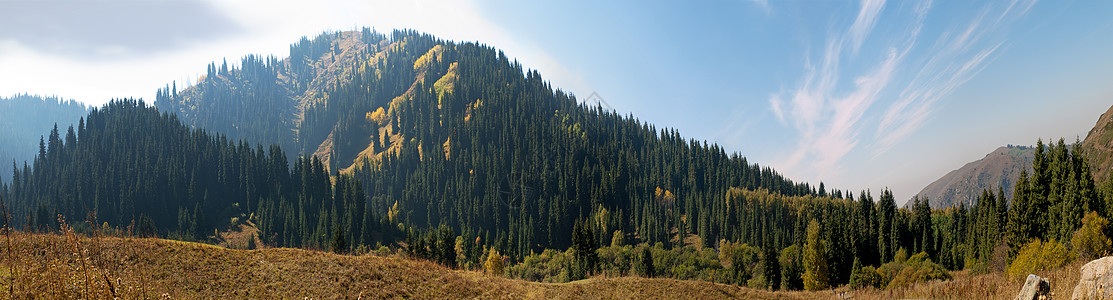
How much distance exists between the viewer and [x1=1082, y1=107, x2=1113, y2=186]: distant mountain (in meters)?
118

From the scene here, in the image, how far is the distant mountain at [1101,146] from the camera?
118238 millimetres

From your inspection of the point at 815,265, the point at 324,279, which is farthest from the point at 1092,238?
the point at 324,279

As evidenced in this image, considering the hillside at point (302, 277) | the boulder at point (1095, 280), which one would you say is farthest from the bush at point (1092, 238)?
the boulder at point (1095, 280)

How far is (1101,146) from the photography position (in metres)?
130

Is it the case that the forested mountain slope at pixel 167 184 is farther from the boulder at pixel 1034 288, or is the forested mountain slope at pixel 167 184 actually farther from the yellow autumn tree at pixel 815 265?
the boulder at pixel 1034 288

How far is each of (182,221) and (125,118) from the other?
82.4m

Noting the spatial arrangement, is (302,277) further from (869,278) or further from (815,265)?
(869,278)

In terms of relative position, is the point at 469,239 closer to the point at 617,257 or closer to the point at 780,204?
the point at 617,257

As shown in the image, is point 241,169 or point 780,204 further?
point 241,169

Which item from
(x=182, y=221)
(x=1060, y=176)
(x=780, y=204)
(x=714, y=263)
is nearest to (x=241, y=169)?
(x=182, y=221)

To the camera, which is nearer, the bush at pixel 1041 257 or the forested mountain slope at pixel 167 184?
the bush at pixel 1041 257

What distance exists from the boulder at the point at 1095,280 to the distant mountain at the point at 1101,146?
13664 centimetres

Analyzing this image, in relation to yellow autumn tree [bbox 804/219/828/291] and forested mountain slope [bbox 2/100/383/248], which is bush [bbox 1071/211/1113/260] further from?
forested mountain slope [bbox 2/100/383/248]

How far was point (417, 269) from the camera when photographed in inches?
1432
